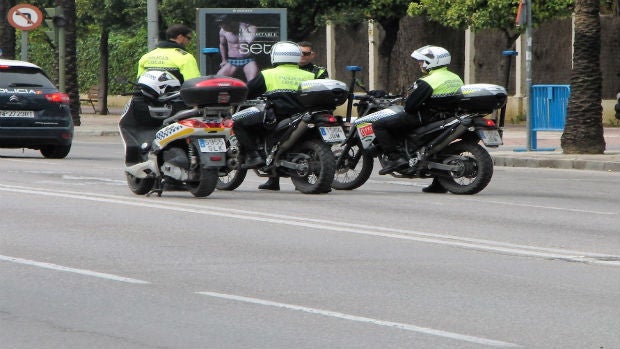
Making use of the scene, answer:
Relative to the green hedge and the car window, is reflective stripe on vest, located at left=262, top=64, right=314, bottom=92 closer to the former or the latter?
the car window

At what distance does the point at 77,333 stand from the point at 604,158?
645 inches

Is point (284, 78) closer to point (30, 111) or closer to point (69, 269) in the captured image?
point (69, 269)

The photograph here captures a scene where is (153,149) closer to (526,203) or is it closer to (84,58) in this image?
(526,203)

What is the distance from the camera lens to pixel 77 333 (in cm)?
820

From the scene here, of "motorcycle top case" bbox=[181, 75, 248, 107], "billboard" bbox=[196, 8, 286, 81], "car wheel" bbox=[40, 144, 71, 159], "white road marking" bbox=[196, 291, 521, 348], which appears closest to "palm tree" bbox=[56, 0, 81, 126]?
"billboard" bbox=[196, 8, 286, 81]

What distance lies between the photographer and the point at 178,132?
15719 mm

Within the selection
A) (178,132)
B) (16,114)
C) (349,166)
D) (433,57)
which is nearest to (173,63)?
(178,132)

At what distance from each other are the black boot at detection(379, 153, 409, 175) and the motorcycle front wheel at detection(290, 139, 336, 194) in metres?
0.98

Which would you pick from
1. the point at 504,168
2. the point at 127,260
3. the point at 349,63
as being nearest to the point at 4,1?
the point at 349,63

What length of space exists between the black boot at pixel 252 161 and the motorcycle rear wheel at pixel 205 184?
1139mm

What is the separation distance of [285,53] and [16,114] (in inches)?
316

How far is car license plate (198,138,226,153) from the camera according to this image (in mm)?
15531

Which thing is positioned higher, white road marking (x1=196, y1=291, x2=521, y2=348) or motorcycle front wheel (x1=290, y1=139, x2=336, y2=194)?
motorcycle front wheel (x1=290, y1=139, x2=336, y2=194)

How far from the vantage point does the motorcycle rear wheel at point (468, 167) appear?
656 inches
